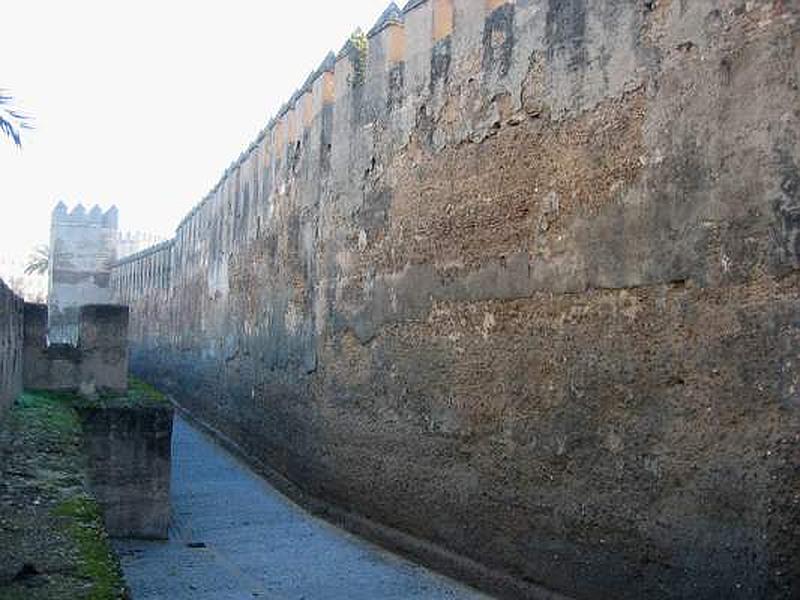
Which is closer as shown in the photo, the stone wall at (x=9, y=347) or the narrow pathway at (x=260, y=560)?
the stone wall at (x=9, y=347)

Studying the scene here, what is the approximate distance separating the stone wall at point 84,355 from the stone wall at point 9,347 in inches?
22.0

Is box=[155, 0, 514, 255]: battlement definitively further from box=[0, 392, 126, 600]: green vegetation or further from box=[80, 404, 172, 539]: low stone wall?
box=[0, 392, 126, 600]: green vegetation

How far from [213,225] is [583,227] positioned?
36.8 ft

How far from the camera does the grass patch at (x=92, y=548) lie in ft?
10.2

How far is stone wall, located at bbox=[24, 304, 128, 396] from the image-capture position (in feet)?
25.7

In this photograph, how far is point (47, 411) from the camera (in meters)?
6.72

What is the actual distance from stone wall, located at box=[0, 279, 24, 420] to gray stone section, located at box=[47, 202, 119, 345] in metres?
20.3

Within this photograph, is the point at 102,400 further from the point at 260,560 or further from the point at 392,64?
the point at 392,64

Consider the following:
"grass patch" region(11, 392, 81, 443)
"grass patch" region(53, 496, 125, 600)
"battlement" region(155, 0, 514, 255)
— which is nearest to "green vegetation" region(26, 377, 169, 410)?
"grass patch" region(11, 392, 81, 443)

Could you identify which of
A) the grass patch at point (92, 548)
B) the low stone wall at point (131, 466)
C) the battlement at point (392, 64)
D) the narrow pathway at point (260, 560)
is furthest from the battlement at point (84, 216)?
the grass patch at point (92, 548)

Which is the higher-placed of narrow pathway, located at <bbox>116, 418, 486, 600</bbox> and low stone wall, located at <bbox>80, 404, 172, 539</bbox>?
low stone wall, located at <bbox>80, 404, 172, 539</bbox>

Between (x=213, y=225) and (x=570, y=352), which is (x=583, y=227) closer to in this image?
(x=570, y=352)

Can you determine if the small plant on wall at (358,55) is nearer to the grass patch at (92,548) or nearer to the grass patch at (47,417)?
the grass patch at (47,417)

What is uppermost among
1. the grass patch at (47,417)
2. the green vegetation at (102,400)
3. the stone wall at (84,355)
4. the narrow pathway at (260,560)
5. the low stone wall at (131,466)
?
the stone wall at (84,355)
